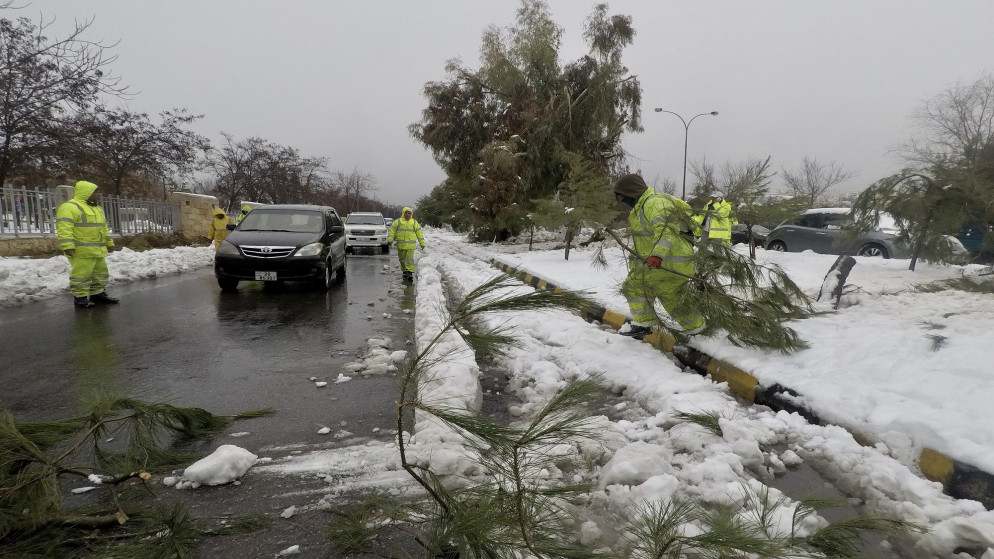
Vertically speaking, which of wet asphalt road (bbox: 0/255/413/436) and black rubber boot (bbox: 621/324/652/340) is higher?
black rubber boot (bbox: 621/324/652/340)

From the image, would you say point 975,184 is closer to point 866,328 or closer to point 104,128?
point 866,328

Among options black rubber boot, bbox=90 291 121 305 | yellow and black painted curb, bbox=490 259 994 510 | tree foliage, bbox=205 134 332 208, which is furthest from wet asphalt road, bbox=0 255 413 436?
tree foliage, bbox=205 134 332 208

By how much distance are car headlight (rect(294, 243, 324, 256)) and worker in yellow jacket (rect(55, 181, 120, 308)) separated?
103 inches

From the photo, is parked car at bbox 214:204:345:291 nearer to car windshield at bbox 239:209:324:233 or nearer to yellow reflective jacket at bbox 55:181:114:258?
car windshield at bbox 239:209:324:233

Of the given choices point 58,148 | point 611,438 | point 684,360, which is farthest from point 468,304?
point 58,148

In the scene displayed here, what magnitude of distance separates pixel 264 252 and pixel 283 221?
4.71ft

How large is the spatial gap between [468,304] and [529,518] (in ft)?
2.36


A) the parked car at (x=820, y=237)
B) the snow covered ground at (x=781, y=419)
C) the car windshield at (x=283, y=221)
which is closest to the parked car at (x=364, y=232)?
the car windshield at (x=283, y=221)

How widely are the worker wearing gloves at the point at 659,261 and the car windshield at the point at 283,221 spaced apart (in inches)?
250

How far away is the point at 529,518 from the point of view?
4.84 ft

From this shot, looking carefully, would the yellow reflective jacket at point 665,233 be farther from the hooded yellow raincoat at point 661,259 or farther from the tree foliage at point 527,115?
the tree foliage at point 527,115

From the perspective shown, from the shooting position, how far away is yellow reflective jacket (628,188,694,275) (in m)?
4.20

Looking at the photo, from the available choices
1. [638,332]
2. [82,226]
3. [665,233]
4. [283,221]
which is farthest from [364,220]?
[665,233]

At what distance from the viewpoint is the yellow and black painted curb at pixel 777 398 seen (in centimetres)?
210
